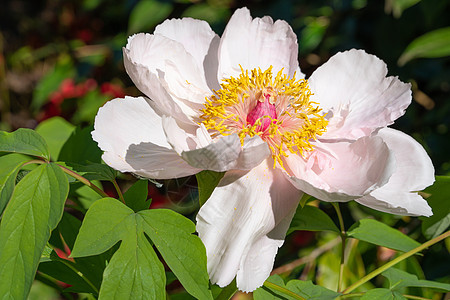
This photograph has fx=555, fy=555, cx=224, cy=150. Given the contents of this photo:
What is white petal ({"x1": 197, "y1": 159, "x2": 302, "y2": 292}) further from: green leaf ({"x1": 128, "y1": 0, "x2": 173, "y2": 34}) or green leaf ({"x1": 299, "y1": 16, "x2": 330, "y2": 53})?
green leaf ({"x1": 128, "y1": 0, "x2": 173, "y2": 34})

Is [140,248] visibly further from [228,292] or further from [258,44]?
[258,44]

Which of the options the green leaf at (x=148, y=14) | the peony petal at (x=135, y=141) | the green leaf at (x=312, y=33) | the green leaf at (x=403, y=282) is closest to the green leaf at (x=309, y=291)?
the green leaf at (x=403, y=282)

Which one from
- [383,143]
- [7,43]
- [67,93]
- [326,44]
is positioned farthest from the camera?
[7,43]

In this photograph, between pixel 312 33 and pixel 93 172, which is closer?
pixel 93 172

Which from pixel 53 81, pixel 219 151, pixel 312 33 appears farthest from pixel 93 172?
pixel 53 81

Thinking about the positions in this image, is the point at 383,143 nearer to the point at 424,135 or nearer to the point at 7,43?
the point at 424,135

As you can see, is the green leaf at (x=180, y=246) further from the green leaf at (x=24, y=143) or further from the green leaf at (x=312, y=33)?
the green leaf at (x=312, y=33)

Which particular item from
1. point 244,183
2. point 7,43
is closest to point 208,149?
point 244,183
